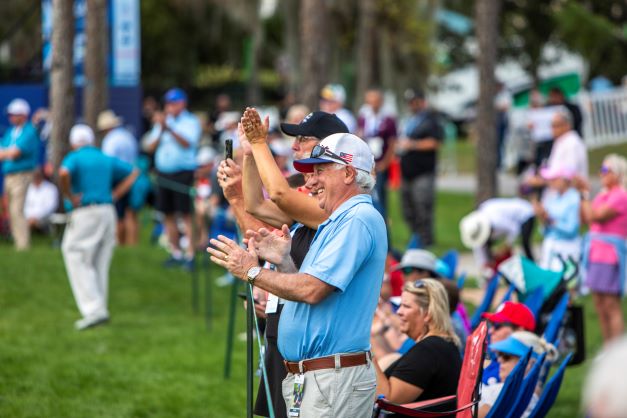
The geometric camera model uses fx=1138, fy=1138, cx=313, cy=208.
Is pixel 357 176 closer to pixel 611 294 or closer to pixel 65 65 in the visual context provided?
pixel 611 294

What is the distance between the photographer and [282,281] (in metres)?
4.40

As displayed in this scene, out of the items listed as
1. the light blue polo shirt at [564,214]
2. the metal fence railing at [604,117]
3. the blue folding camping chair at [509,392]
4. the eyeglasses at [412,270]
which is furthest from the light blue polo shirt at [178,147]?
the metal fence railing at [604,117]

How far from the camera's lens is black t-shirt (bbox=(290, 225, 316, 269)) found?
200 inches

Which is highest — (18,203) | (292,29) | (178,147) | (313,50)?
(292,29)

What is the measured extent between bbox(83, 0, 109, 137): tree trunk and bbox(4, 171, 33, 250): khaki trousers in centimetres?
176

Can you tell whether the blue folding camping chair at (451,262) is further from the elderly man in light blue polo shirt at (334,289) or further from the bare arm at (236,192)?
the elderly man in light blue polo shirt at (334,289)

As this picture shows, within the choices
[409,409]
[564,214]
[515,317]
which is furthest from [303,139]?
[564,214]

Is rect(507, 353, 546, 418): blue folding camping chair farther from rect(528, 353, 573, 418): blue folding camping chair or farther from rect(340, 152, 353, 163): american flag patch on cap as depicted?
rect(340, 152, 353, 163): american flag patch on cap

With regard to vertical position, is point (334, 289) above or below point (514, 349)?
above

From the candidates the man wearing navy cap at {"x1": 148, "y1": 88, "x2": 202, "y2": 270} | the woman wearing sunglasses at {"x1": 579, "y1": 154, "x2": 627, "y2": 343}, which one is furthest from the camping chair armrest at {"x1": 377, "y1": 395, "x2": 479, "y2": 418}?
the man wearing navy cap at {"x1": 148, "y1": 88, "x2": 202, "y2": 270}

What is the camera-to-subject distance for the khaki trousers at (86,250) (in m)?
10.3

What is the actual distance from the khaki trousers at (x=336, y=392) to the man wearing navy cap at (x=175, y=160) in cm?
911

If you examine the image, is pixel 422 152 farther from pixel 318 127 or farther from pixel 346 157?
pixel 346 157

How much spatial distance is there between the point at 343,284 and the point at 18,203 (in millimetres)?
11698
